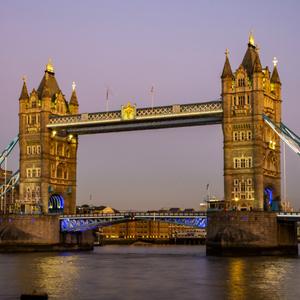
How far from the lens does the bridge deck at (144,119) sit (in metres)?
109

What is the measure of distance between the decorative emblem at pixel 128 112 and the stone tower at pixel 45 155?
1549 cm

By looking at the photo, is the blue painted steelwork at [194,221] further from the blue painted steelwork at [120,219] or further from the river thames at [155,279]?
the river thames at [155,279]

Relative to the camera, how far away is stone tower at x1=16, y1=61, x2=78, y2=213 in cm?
12281

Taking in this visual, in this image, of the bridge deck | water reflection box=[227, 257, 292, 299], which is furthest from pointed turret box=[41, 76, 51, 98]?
water reflection box=[227, 257, 292, 299]

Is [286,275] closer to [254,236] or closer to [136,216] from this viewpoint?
[254,236]

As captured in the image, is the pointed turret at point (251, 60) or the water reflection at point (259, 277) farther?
the pointed turret at point (251, 60)

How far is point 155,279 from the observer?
2778 inches

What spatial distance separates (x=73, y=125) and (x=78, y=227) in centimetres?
1638

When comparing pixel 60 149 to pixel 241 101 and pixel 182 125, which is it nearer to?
pixel 182 125

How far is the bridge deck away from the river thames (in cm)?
2445

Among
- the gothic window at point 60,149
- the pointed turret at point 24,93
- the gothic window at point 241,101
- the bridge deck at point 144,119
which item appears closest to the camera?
the gothic window at point 241,101

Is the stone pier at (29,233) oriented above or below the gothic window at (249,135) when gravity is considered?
below

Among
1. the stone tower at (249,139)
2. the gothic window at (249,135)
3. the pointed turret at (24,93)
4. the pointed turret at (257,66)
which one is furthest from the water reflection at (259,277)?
the pointed turret at (24,93)

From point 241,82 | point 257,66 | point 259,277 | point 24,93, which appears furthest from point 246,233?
point 24,93
